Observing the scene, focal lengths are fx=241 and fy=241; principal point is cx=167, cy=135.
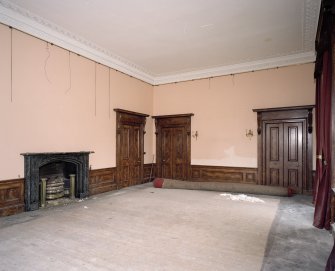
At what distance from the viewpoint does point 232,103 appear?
301 inches

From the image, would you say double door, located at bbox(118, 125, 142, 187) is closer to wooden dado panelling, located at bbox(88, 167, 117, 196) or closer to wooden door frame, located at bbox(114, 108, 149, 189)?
wooden door frame, located at bbox(114, 108, 149, 189)

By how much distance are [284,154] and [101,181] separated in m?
5.15

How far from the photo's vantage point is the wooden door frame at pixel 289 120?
647 cm

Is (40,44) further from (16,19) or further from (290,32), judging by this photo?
(290,32)

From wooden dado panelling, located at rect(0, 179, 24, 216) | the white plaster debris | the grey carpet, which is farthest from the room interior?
the white plaster debris

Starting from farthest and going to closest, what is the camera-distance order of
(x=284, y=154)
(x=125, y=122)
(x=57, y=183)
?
(x=125, y=122) < (x=284, y=154) < (x=57, y=183)

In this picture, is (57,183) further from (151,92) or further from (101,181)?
(151,92)

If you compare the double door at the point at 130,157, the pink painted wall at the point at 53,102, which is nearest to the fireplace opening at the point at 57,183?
the pink painted wall at the point at 53,102

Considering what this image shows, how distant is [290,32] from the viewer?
217 inches

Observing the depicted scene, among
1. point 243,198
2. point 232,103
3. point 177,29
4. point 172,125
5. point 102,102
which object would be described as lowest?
point 243,198

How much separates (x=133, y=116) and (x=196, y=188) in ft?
9.91

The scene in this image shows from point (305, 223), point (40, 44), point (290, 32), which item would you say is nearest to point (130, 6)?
point (40, 44)

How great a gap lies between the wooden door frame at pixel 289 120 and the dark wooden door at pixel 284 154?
0.10 m

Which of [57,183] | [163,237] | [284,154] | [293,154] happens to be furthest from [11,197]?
[293,154]
